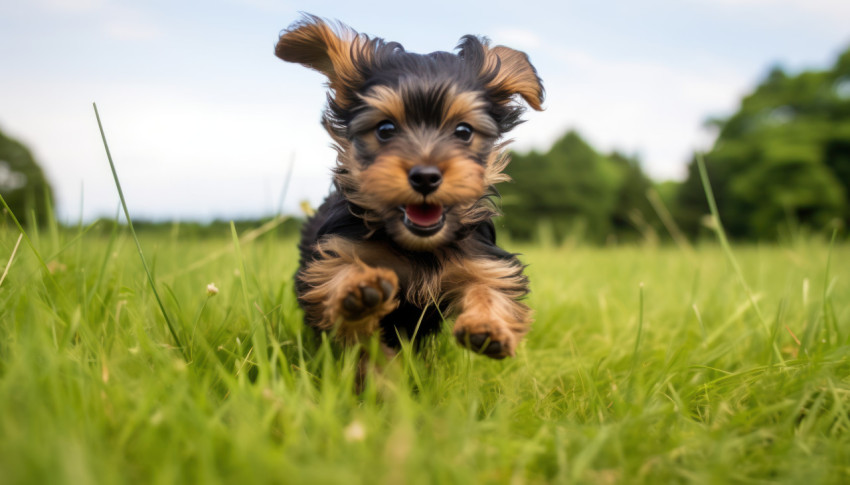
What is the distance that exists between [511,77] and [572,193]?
32.2 m

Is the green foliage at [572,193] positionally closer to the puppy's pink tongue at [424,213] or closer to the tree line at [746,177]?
the tree line at [746,177]

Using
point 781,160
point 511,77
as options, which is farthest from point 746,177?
point 511,77

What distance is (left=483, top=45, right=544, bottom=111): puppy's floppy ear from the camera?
265 cm

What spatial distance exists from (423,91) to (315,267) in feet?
2.99

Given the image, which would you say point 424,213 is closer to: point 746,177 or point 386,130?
point 386,130

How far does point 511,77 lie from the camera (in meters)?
2.67

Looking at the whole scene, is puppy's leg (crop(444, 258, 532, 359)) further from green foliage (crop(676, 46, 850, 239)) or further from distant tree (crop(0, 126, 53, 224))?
green foliage (crop(676, 46, 850, 239))

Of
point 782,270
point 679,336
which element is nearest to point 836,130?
point 782,270

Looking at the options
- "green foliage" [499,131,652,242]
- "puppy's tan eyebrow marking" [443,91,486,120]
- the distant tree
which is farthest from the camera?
"green foliage" [499,131,652,242]

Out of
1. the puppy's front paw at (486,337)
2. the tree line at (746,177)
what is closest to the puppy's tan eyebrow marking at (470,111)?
the puppy's front paw at (486,337)

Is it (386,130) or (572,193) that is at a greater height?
(386,130)

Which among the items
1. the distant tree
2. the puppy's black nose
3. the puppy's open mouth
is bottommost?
the distant tree

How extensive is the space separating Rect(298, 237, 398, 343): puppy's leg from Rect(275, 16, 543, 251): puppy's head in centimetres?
25

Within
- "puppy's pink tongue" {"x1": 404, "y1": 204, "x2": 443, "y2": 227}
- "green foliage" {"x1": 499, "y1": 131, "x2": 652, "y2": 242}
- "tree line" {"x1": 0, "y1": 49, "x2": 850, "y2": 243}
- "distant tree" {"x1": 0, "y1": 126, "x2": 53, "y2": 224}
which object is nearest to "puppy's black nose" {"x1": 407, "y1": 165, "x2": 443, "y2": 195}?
"puppy's pink tongue" {"x1": 404, "y1": 204, "x2": 443, "y2": 227}
